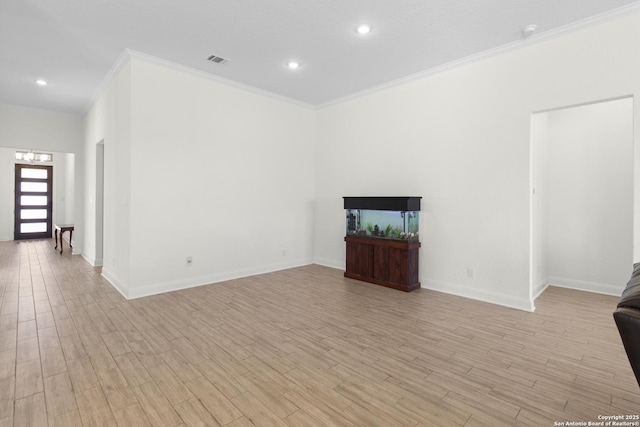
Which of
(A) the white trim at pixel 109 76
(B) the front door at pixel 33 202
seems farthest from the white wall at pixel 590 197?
(B) the front door at pixel 33 202

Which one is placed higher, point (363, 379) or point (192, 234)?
point (192, 234)

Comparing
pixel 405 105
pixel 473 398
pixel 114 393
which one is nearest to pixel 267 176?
pixel 405 105

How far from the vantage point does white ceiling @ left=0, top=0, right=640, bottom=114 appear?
2932 mm

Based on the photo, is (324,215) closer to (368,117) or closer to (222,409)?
(368,117)

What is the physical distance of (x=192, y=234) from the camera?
14.7 ft

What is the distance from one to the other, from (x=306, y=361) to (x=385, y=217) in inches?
106

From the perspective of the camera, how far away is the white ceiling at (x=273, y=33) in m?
2.93

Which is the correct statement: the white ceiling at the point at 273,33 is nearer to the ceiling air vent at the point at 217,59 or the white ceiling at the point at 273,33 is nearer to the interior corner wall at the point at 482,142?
the ceiling air vent at the point at 217,59

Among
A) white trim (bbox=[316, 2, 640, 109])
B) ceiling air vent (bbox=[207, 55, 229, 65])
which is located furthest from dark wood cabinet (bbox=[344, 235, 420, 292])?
ceiling air vent (bbox=[207, 55, 229, 65])

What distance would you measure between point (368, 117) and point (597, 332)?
392 cm

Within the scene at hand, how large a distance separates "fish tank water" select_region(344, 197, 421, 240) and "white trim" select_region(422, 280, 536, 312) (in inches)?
27.5

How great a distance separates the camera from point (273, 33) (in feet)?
11.2

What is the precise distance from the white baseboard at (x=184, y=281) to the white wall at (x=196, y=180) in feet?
0.05

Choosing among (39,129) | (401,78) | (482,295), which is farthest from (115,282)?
(401,78)
